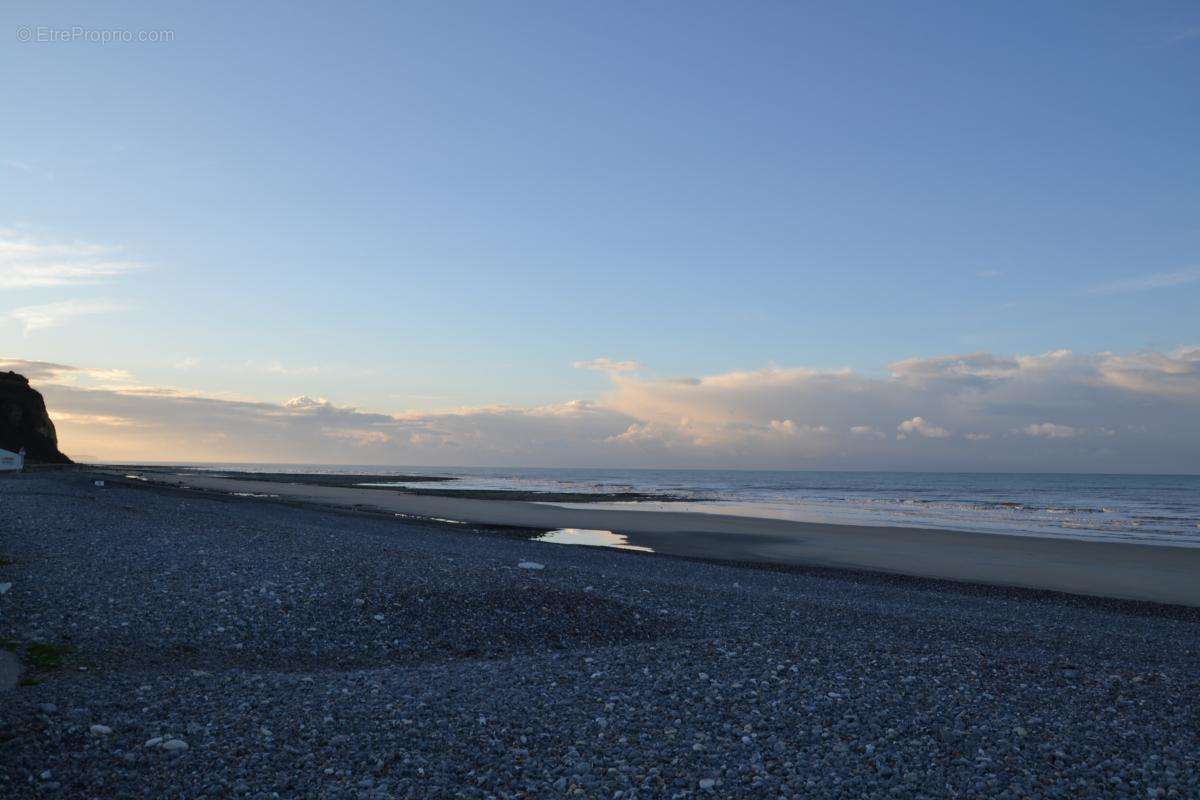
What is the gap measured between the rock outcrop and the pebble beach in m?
95.8

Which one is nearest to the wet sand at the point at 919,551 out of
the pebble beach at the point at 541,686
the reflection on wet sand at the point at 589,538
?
the reflection on wet sand at the point at 589,538

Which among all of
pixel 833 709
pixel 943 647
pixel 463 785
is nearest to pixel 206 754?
pixel 463 785

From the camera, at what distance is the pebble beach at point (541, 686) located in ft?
24.9

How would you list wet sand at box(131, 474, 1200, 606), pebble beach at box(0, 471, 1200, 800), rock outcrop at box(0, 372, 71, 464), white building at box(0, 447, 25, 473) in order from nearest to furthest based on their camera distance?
1. pebble beach at box(0, 471, 1200, 800)
2. wet sand at box(131, 474, 1200, 606)
3. white building at box(0, 447, 25, 473)
4. rock outcrop at box(0, 372, 71, 464)

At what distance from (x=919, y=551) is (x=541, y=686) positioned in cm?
2835

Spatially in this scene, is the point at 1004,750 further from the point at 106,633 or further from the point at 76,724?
the point at 106,633

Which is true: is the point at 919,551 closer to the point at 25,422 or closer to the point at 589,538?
the point at 589,538

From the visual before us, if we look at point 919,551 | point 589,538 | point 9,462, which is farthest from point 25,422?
point 919,551

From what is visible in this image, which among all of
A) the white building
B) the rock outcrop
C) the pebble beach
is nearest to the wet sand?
the pebble beach

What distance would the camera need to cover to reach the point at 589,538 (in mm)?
37062

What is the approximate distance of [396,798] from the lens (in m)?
6.98

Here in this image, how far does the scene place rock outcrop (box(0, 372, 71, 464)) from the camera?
95062 millimetres

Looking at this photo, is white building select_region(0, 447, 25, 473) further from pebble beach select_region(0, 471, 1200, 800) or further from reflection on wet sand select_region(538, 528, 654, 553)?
pebble beach select_region(0, 471, 1200, 800)

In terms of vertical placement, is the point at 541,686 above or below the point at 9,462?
below
